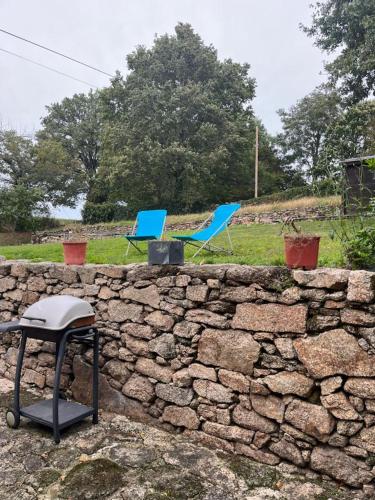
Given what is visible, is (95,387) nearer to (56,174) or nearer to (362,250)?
(362,250)

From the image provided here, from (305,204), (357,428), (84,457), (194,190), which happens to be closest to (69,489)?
(84,457)

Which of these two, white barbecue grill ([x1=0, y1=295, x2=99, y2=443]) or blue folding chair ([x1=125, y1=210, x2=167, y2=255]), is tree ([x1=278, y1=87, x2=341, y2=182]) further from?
white barbecue grill ([x1=0, y1=295, x2=99, y2=443])

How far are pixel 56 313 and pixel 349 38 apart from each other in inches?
641

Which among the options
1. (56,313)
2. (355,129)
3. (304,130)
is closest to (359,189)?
(56,313)

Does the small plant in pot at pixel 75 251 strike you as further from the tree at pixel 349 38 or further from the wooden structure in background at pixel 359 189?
the tree at pixel 349 38

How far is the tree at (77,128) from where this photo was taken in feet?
109

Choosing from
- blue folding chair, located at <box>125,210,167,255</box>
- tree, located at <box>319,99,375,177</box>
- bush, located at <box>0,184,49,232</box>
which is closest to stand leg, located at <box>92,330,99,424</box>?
blue folding chair, located at <box>125,210,167,255</box>

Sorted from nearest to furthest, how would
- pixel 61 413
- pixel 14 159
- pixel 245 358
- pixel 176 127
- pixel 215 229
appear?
1. pixel 245 358
2. pixel 61 413
3. pixel 215 229
4. pixel 176 127
5. pixel 14 159

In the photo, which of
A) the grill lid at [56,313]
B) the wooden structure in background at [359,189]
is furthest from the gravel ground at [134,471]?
the wooden structure in background at [359,189]

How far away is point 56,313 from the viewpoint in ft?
9.83

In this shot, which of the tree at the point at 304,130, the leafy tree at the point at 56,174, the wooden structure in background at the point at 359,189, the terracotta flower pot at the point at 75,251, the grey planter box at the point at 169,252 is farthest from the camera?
the tree at the point at 304,130

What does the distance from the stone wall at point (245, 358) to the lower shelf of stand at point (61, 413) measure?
32cm

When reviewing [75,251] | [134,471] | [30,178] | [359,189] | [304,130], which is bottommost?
[134,471]

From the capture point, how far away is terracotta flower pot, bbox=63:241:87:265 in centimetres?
385
